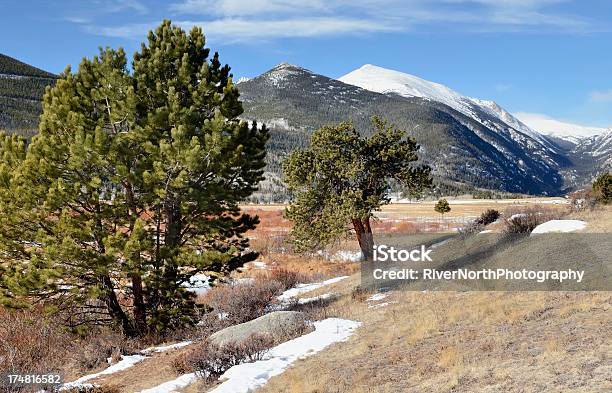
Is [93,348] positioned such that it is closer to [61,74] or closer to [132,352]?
[132,352]

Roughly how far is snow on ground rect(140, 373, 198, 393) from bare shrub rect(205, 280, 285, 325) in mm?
6807

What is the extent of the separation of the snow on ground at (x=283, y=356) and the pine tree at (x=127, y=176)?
3996 mm

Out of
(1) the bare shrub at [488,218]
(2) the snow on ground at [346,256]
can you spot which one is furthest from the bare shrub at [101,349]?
(1) the bare shrub at [488,218]

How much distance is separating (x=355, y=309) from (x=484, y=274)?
16.0 ft

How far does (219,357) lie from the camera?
11.3 m

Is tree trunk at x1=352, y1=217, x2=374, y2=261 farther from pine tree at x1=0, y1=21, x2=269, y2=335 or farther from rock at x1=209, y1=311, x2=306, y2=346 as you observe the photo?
rock at x1=209, y1=311, x2=306, y2=346

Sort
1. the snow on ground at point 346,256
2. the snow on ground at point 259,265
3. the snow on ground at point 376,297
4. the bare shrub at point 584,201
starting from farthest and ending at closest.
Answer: the snow on ground at point 346,256, the snow on ground at point 259,265, the bare shrub at point 584,201, the snow on ground at point 376,297

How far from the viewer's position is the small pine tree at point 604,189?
26.9 meters

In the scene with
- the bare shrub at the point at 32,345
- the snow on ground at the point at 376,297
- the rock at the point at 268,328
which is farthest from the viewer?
the snow on ground at the point at 376,297

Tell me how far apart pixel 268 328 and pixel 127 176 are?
5.92 meters

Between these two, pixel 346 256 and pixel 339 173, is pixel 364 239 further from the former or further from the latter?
pixel 346 256

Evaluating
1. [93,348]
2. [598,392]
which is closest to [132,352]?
[93,348]

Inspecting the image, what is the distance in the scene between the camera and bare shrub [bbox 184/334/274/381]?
36.2ft

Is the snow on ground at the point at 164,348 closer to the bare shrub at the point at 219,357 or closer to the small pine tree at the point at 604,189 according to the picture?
the bare shrub at the point at 219,357
